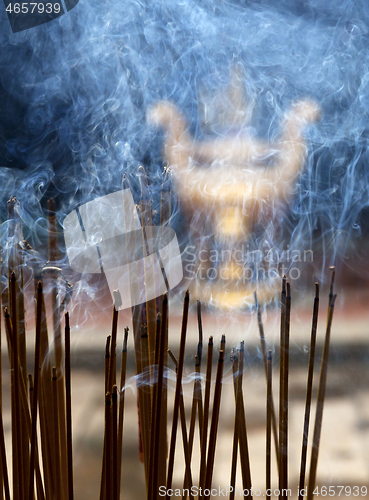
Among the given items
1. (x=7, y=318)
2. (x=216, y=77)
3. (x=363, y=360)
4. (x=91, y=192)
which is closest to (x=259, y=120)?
(x=216, y=77)

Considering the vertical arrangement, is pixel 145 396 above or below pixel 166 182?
below

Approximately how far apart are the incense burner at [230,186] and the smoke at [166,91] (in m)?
0.03

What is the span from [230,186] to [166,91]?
299 millimetres

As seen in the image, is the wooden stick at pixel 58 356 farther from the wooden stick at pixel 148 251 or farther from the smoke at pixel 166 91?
the smoke at pixel 166 91

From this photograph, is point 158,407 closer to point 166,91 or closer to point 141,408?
point 141,408

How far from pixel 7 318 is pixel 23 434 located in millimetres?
176

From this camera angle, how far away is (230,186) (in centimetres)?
106

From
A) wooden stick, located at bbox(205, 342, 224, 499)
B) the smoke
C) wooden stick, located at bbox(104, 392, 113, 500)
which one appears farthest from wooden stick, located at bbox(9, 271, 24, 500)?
the smoke

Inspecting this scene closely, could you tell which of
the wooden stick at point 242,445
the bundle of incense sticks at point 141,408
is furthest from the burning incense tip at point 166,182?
the wooden stick at point 242,445

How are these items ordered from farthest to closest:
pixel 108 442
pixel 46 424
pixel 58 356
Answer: pixel 58 356 < pixel 46 424 < pixel 108 442

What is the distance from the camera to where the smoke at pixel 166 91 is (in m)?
1.01

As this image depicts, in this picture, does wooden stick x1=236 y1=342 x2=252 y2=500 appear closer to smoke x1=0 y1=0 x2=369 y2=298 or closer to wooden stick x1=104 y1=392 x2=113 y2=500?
wooden stick x1=104 y1=392 x2=113 y2=500

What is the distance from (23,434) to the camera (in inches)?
20.9

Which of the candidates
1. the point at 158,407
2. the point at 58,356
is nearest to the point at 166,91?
the point at 58,356
